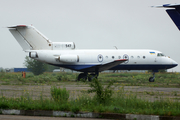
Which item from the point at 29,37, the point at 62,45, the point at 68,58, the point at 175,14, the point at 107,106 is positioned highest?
the point at 29,37

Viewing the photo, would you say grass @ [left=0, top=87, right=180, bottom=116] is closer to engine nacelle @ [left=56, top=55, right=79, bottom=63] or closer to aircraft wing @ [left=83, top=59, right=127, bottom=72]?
aircraft wing @ [left=83, top=59, right=127, bottom=72]

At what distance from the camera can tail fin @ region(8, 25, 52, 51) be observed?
2528 centimetres

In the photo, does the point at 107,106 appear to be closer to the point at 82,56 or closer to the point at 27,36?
the point at 82,56

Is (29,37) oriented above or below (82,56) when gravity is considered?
above

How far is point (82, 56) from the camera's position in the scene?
26.3 meters

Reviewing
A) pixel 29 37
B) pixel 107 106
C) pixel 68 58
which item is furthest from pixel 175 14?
pixel 29 37

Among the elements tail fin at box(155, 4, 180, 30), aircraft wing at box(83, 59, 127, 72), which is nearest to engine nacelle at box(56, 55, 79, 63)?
aircraft wing at box(83, 59, 127, 72)

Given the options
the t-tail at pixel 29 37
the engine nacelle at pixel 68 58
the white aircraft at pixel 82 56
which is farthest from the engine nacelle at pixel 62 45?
the engine nacelle at pixel 68 58

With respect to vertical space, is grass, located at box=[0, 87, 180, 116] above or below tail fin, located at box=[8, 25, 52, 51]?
below

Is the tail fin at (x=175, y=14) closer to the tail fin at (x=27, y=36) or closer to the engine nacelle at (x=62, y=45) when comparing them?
the engine nacelle at (x=62, y=45)

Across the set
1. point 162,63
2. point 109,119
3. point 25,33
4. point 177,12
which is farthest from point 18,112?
point 162,63

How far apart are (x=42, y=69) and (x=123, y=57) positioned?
123ft

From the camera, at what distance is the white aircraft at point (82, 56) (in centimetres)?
2534

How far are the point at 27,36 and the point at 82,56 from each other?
5559 millimetres
